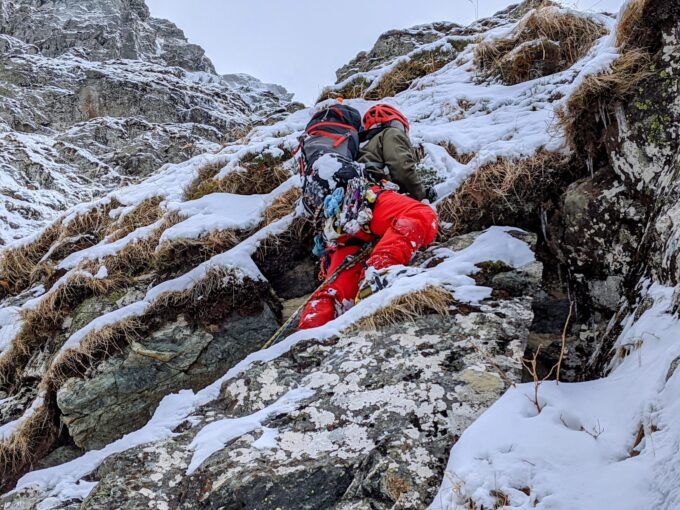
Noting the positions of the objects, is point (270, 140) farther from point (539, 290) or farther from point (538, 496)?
point (538, 496)

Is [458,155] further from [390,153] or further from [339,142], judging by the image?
[339,142]

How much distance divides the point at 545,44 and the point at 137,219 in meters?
6.27

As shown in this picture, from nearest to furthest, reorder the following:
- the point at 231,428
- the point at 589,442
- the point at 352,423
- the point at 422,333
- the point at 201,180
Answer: the point at 589,442, the point at 352,423, the point at 231,428, the point at 422,333, the point at 201,180

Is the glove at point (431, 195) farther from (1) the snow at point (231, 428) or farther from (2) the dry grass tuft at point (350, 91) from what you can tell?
(2) the dry grass tuft at point (350, 91)

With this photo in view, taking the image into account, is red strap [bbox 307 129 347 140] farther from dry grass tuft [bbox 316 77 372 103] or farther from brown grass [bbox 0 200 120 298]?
dry grass tuft [bbox 316 77 372 103]

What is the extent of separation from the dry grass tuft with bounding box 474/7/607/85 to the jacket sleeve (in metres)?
2.83

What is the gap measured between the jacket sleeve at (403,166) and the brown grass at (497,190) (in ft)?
1.08

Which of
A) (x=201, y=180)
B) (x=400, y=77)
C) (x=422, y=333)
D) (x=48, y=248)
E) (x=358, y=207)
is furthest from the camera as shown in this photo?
(x=400, y=77)

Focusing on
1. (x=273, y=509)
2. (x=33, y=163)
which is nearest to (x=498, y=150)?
(x=273, y=509)

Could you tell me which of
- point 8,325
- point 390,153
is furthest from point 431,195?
point 8,325

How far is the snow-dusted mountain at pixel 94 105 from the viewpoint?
19016 mm

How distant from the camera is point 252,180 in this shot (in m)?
6.86

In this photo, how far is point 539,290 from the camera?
Result: 160 inches

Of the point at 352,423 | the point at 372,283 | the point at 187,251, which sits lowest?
the point at 352,423
